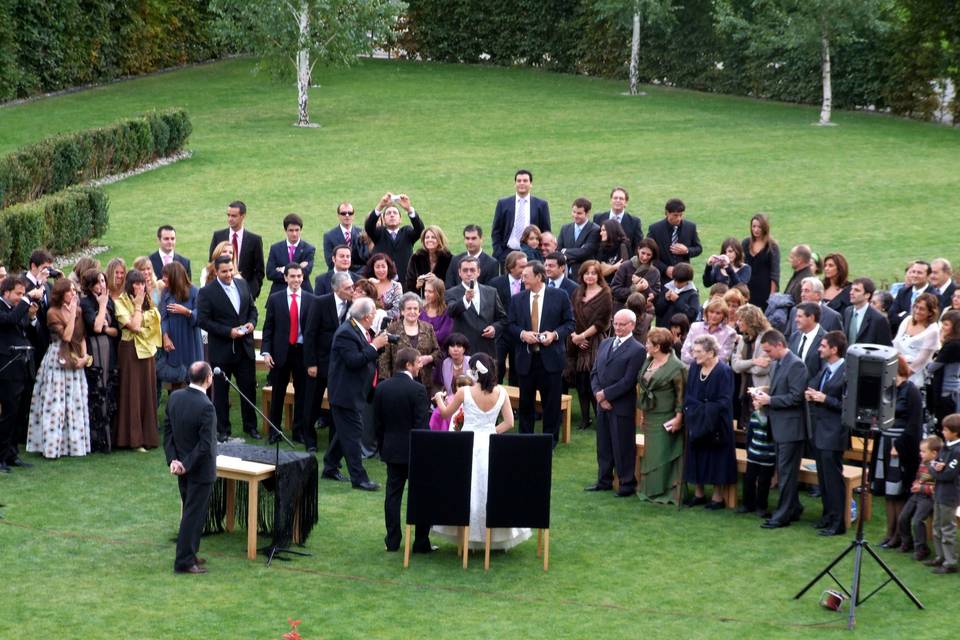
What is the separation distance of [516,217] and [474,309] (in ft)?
11.7

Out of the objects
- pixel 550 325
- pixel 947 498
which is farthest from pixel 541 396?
pixel 947 498

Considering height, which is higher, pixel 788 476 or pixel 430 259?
pixel 430 259

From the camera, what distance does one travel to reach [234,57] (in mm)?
47688

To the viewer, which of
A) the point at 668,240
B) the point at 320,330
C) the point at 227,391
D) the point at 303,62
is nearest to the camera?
the point at 320,330

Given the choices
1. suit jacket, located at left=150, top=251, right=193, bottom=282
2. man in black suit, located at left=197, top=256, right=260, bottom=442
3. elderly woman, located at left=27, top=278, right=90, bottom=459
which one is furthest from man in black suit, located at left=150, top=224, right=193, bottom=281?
elderly woman, located at left=27, top=278, right=90, bottom=459

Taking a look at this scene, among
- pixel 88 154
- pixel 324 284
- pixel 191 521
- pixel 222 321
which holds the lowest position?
pixel 191 521

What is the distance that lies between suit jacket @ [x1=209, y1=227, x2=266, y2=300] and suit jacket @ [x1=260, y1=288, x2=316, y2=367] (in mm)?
2320

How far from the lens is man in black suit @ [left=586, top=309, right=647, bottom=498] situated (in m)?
13.6

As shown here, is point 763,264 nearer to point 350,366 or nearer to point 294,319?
point 294,319

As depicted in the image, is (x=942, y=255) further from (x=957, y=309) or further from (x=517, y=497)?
(x=517, y=497)

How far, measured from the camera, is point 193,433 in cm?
1107

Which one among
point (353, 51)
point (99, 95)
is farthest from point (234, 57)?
point (353, 51)

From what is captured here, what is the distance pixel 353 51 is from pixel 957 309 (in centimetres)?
2444

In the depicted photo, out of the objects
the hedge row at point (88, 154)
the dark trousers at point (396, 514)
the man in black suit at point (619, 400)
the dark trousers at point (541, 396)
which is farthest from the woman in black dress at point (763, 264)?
the hedge row at point (88, 154)
